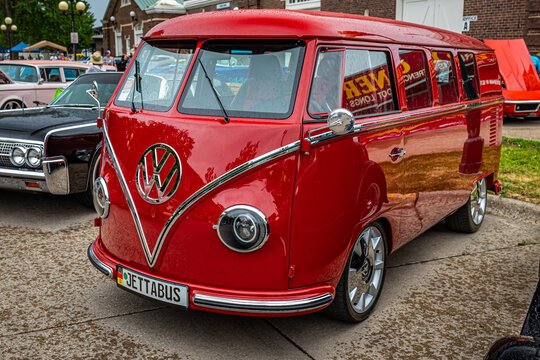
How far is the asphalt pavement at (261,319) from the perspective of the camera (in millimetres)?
3396

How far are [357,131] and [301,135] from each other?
0.49 m

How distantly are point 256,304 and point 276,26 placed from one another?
1.65 m

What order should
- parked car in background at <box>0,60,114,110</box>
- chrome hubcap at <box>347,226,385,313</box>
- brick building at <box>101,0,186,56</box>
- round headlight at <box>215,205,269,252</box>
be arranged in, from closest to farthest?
1. round headlight at <box>215,205,269,252</box>
2. chrome hubcap at <box>347,226,385,313</box>
3. parked car in background at <box>0,60,114,110</box>
4. brick building at <box>101,0,186,56</box>

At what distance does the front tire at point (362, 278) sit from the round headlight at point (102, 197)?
5.28 ft

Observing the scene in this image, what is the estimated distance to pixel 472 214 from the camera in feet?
19.0

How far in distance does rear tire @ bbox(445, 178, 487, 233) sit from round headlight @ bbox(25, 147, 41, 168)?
438 centimetres

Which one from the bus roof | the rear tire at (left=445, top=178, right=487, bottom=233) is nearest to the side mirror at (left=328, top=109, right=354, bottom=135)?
the bus roof

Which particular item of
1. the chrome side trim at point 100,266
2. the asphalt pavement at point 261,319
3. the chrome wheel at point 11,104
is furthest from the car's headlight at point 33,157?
the chrome wheel at point 11,104

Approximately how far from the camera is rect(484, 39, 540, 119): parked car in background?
13898mm

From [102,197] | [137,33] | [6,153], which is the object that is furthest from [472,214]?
[137,33]

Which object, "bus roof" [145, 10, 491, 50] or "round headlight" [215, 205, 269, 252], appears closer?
"round headlight" [215, 205, 269, 252]

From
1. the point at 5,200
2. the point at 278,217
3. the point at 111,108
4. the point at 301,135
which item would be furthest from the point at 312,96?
the point at 5,200

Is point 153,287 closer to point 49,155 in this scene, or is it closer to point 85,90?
point 49,155

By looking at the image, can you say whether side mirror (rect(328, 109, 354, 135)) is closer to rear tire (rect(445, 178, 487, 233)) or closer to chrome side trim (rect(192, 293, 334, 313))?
chrome side trim (rect(192, 293, 334, 313))
